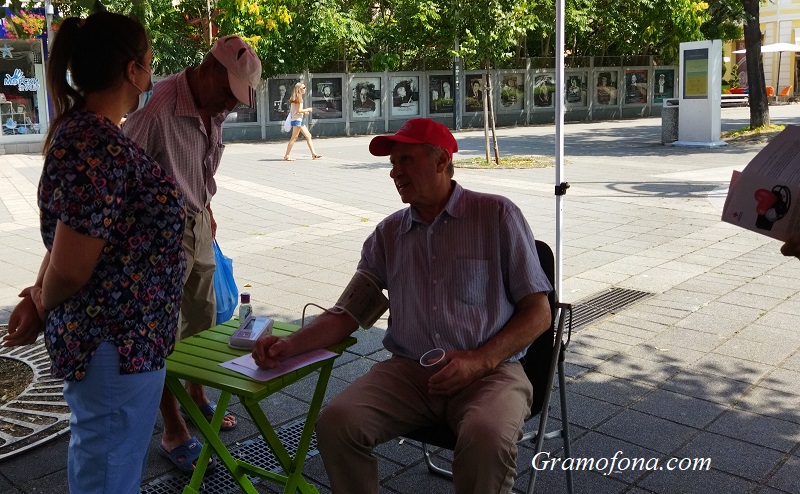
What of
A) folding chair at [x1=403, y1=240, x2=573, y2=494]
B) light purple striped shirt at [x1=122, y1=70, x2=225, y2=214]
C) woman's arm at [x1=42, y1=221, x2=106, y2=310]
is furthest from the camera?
light purple striped shirt at [x1=122, y1=70, x2=225, y2=214]

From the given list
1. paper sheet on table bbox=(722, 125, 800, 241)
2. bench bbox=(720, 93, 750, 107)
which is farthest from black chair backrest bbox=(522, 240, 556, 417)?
bench bbox=(720, 93, 750, 107)

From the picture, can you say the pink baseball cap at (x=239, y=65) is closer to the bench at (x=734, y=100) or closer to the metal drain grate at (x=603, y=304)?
the metal drain grate at (x=603, y=304)

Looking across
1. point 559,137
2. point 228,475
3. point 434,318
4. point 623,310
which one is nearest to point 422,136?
point 434,318

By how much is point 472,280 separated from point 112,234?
49.6 inches

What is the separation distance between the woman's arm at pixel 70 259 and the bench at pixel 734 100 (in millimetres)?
39500

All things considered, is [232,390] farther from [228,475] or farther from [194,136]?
[194,136]

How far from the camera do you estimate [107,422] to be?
217 cm

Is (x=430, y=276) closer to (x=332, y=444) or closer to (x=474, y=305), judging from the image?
(x=474, y=305)

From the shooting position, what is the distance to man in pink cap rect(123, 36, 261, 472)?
128 inches

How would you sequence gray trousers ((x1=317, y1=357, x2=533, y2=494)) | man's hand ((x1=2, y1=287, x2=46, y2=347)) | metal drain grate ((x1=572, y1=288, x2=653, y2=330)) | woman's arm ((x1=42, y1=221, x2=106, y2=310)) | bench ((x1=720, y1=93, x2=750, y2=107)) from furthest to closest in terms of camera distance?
bench ((x1=720, y1=93, x2=750, y2=107)) → metal drain grate ((x1=572, y1=288, x2=653, y2=330)) → gray trousers ((x1=317, y1=357, x2=533, y2=494)) → man's hand ((x1=2, y1=287, x2=46, y2=347)) → woman's arm ((x1=42, y1=221, x2=106, y2=310))

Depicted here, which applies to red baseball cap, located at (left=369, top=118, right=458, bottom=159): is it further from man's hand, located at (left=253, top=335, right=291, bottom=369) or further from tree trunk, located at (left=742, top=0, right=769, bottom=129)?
tree trunk, located at (left=742, top=0, right=769, bottom=129)

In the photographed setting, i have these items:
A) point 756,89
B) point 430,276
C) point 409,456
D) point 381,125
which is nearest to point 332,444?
point 430,276

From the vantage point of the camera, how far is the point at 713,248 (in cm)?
778

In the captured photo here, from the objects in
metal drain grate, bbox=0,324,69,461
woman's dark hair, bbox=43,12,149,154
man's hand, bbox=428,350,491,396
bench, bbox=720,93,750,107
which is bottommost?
metal drain grate, bbox=0,324,69,461
